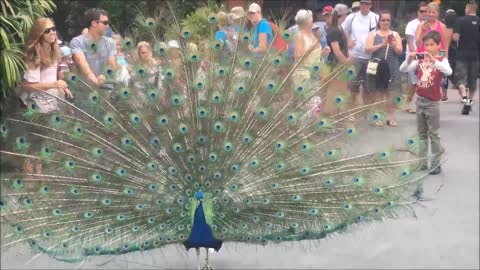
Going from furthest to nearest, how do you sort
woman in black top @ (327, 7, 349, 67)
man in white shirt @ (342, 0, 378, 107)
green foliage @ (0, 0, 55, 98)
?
man in white shirt @ (342, 0, 378, 107)
woman in black top @ (327, 7, 349, 67)
green foliage @ (0, 0, 55, 98)

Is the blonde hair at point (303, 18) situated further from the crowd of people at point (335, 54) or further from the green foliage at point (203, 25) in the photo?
the green foliage at point (203, 25)

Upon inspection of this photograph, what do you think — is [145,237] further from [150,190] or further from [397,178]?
[397,178]

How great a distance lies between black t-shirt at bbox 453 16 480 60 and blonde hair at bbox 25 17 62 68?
5.36m

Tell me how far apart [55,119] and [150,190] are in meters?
0.75

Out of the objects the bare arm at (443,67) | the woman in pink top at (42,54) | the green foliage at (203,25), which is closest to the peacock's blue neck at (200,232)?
the green foliage at (203,25)

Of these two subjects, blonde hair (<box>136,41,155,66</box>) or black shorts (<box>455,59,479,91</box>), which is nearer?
blonde hair (<box>136,41,155,66</box>)

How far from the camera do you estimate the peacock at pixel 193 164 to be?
4551 mm

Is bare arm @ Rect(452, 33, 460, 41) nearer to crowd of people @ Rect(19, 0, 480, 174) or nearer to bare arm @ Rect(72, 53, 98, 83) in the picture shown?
crowd of people @ Rect(19, 0, 480, 174)

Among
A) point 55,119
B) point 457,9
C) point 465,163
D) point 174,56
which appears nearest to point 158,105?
point 174,56

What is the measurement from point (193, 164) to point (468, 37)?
642 centimetres

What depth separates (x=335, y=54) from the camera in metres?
8.54

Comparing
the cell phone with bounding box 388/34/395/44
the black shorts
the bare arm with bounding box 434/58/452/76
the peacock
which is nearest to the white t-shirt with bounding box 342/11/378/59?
the cell phone with bounding box 388/34/395/44

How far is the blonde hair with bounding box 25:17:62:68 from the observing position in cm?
660

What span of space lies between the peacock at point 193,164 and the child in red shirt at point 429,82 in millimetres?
2363
